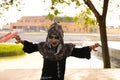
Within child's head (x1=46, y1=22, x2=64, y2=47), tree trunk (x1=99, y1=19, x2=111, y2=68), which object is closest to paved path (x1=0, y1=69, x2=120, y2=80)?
tree trunk (x1=99, y1=19, x2=111, y2=68)

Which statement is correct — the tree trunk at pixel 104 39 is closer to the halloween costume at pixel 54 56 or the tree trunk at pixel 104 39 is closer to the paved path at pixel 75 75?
the paved path at pixel 75 75

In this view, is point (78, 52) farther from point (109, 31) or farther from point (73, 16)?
point (109, 31)

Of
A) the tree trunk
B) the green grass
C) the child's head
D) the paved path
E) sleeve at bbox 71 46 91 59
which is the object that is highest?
the child's head

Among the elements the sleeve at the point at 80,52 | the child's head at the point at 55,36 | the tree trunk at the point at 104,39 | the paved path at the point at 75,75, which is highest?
the child's head at the point at 55,36

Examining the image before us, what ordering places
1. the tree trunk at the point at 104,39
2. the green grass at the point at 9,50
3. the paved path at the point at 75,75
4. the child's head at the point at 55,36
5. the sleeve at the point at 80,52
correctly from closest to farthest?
the child's head at the point at 55,36 → the sleeve at the point at 80,52 → the paved path at the point at 75,75 → the tree trunk at the point at 104,39 → the green grass at the point at 9,50

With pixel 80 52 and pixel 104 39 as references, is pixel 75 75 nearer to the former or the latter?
pixel 104 39

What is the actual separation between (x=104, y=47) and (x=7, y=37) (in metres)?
28.5

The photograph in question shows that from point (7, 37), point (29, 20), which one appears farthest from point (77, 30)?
point (7, 37)

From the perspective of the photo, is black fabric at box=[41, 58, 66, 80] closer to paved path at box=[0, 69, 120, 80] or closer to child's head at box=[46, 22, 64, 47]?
child's head at box=[46, 22, 64, 47]

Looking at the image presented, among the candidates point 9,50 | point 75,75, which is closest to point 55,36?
point 75,75

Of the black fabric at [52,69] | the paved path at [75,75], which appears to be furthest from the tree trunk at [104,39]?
the black fabric at [52,69]

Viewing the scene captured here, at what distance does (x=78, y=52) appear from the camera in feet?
17.0

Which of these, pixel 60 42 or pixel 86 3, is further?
pixel 86 3

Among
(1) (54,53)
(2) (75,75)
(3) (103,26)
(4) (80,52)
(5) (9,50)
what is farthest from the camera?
(5) (9,50)
